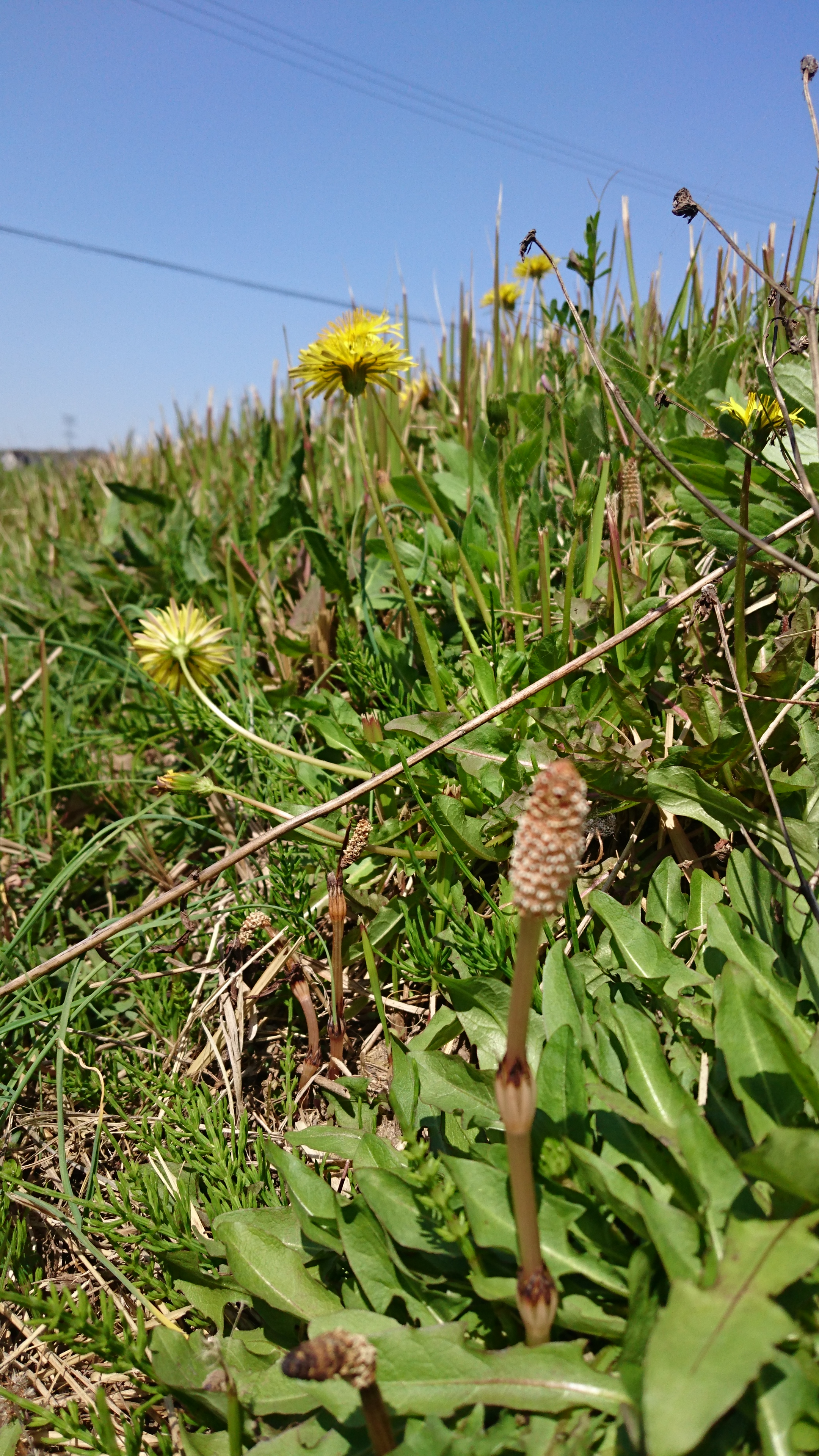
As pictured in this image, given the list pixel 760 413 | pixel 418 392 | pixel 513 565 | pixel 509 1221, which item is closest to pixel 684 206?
pixel 760 413

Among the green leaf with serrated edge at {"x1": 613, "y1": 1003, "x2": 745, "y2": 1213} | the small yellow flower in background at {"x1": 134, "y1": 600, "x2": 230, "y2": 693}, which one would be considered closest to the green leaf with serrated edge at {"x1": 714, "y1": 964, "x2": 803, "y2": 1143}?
the green leaf with serrated edge at {"x1": 613, "y1": 1003, "x2": 745, "y2": 1213}

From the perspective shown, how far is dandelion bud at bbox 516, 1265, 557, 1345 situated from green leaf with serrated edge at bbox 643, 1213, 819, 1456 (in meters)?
0.14

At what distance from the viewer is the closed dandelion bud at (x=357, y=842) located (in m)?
1.65

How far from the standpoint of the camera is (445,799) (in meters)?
1.64

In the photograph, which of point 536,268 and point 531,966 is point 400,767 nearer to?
point 531,966

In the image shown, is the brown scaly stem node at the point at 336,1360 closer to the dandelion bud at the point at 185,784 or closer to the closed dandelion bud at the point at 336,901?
the closed dandelion bud at the point at 336,901

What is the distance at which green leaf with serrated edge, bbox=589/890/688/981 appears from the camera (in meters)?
1.38

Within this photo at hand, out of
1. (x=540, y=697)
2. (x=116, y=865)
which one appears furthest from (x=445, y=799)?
(x=116, y=865)

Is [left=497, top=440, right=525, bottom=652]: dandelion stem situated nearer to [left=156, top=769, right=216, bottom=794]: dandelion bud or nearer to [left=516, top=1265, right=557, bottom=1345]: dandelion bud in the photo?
[left=156, top=769, right=216, bottom=794]: dandelion bud

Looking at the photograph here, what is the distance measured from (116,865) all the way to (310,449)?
1.64m

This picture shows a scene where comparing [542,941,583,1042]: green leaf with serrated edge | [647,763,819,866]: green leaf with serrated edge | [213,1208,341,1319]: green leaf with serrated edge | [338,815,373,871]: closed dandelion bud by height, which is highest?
[647,763,819,866]: green leaf with serrated edge

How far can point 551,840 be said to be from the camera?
0.78 meters

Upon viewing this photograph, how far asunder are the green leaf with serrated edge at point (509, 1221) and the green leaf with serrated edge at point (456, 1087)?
179 mm

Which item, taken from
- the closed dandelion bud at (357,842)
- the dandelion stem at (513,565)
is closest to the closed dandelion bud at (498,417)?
the dandelion stem at (513,565)
